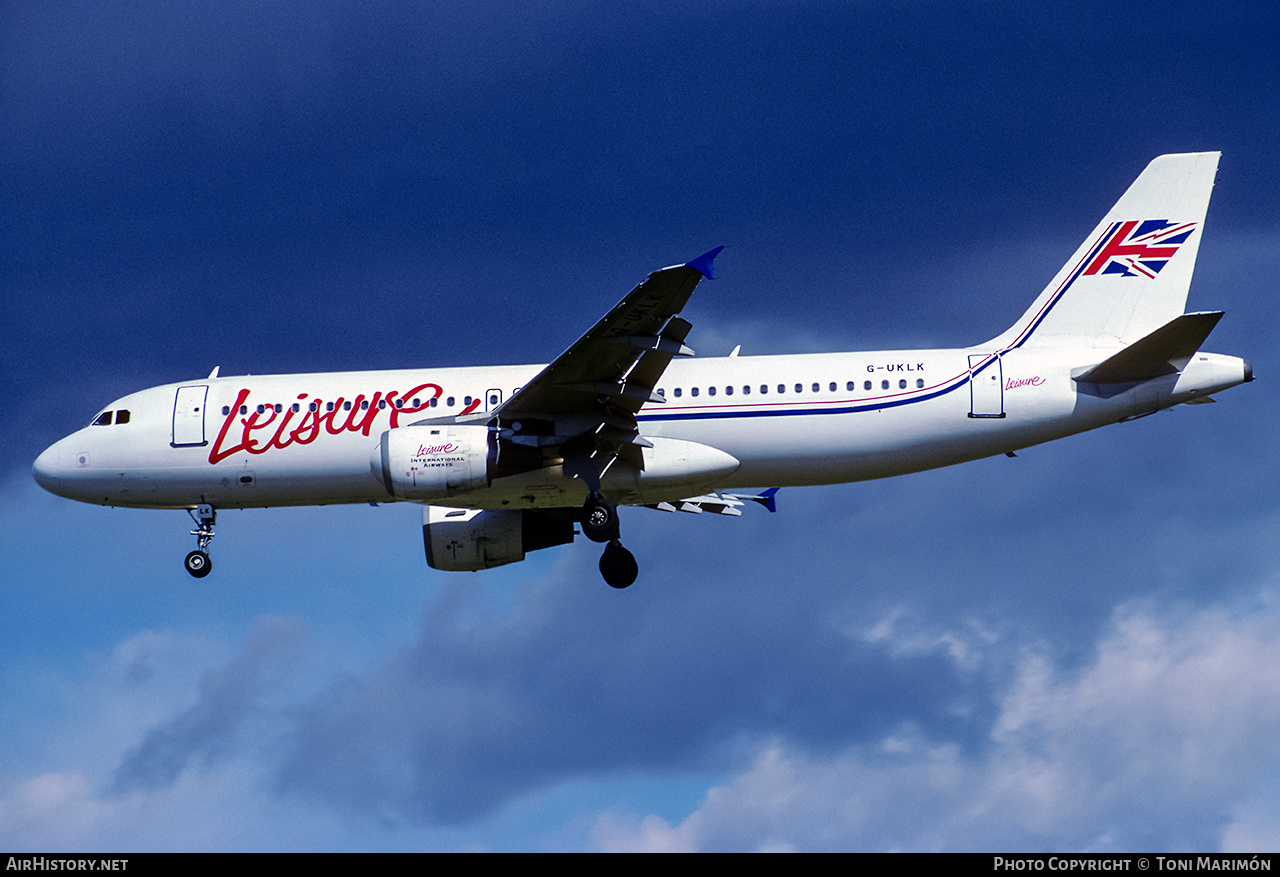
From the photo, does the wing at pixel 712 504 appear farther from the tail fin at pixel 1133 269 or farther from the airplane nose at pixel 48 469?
the airplane nose at pixel 48 469

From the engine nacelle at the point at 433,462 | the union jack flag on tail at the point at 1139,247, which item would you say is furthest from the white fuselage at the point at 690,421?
the union jack flag on tail at the point at 1139,247

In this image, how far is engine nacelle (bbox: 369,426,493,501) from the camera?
25.5 m

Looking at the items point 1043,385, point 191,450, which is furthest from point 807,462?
point 191,450

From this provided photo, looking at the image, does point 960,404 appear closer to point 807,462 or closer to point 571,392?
point 807,462

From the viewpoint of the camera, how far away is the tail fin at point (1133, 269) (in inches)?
1097

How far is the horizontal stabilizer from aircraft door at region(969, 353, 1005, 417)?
1.40m

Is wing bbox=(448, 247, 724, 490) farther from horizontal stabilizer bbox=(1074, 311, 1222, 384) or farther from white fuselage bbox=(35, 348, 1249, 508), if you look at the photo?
horizontal stabilizer bbox=(1074, 311, 1222, 384)

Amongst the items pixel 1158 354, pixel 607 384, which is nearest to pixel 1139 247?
pixel 1158 354

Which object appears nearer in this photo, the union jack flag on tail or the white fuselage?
the white fuselage

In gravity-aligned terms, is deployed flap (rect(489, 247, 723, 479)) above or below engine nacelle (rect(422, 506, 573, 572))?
above

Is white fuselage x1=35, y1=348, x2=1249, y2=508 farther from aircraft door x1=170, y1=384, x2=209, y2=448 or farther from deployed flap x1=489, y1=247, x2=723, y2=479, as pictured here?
deployed flap x1=489, y1=247, x2=723, y2=479

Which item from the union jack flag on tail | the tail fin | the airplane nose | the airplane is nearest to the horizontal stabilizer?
the airplane

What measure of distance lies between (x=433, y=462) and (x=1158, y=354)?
12987 millimetres
